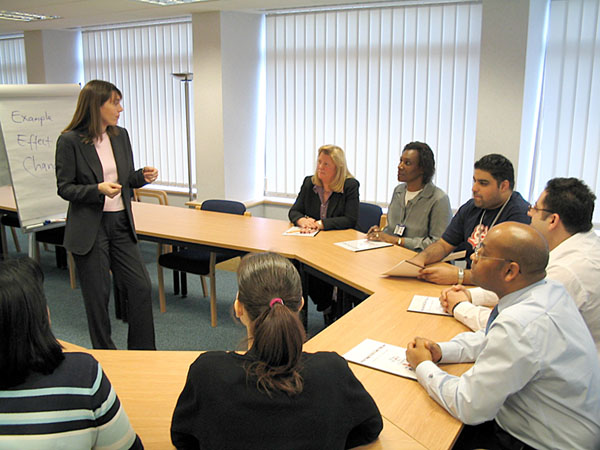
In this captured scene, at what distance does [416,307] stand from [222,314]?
2328mm

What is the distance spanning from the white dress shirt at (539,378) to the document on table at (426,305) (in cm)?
81

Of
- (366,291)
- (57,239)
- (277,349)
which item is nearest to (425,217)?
(366,291)

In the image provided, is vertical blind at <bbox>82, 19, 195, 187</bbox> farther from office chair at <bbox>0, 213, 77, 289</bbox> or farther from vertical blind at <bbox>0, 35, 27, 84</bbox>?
office chair at <bbox>0, 213, 77, 289</bbox>

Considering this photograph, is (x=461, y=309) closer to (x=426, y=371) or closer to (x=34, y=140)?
(x=426, y=371)

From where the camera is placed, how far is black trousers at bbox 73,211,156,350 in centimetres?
302

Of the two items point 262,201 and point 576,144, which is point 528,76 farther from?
point 262,201

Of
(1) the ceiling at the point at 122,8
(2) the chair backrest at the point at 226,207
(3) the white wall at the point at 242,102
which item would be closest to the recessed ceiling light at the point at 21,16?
(1) the ceiling at the point at 122,8

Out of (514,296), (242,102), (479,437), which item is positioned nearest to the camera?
(514,296)

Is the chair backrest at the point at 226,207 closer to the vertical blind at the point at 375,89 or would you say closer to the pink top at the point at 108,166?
the vertical blind at the point at 375,89

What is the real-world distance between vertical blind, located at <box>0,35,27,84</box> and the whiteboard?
4633 millimetres

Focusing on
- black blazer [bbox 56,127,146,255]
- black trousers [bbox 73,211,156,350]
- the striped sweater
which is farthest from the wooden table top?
black blazer [bbox 56,127,146,255]

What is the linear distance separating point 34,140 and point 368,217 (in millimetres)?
2647

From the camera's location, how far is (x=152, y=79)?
694cm

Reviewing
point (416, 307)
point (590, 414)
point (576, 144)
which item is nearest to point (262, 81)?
point (576, 144)
